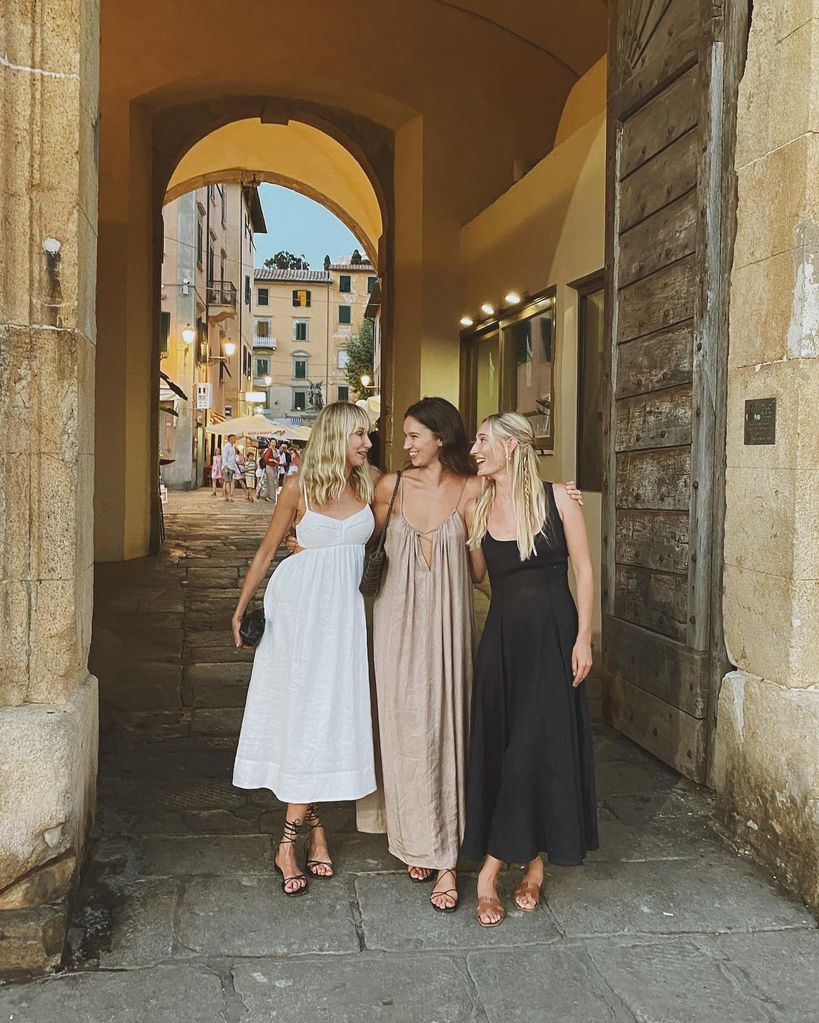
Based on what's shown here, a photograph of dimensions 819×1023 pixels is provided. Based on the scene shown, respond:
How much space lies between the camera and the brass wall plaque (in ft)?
11.7

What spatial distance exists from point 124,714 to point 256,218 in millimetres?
54412

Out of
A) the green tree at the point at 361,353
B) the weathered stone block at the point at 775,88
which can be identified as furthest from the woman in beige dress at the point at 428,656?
the green tree at the point at 361,353

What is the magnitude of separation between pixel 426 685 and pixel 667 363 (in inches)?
88.0

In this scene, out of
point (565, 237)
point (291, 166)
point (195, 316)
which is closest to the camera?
point (565, 237)

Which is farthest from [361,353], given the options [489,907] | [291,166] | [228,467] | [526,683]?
[489,907]

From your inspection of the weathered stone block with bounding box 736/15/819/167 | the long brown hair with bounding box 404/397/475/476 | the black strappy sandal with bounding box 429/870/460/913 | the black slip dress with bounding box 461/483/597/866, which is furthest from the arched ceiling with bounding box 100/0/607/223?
the black strappy sandal with bounding box 429/870/460/913

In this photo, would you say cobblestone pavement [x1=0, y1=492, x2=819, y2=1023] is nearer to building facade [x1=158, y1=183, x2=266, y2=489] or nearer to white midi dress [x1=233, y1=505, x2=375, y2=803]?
white midi dress [x1=233, y1=505, x2=375, y2=803]

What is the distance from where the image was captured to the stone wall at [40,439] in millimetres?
3010

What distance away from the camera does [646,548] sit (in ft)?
15.7

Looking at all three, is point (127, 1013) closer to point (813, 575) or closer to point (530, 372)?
point (813, 575)

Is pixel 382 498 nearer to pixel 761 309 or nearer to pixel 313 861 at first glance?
pixel 313 861

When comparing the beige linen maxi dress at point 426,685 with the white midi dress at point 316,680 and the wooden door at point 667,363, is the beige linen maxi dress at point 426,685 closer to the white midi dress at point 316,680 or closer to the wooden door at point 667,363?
the white midi dress at point 316,680

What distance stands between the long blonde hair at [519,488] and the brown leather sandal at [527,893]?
1.17m

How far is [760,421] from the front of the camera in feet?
11.9
